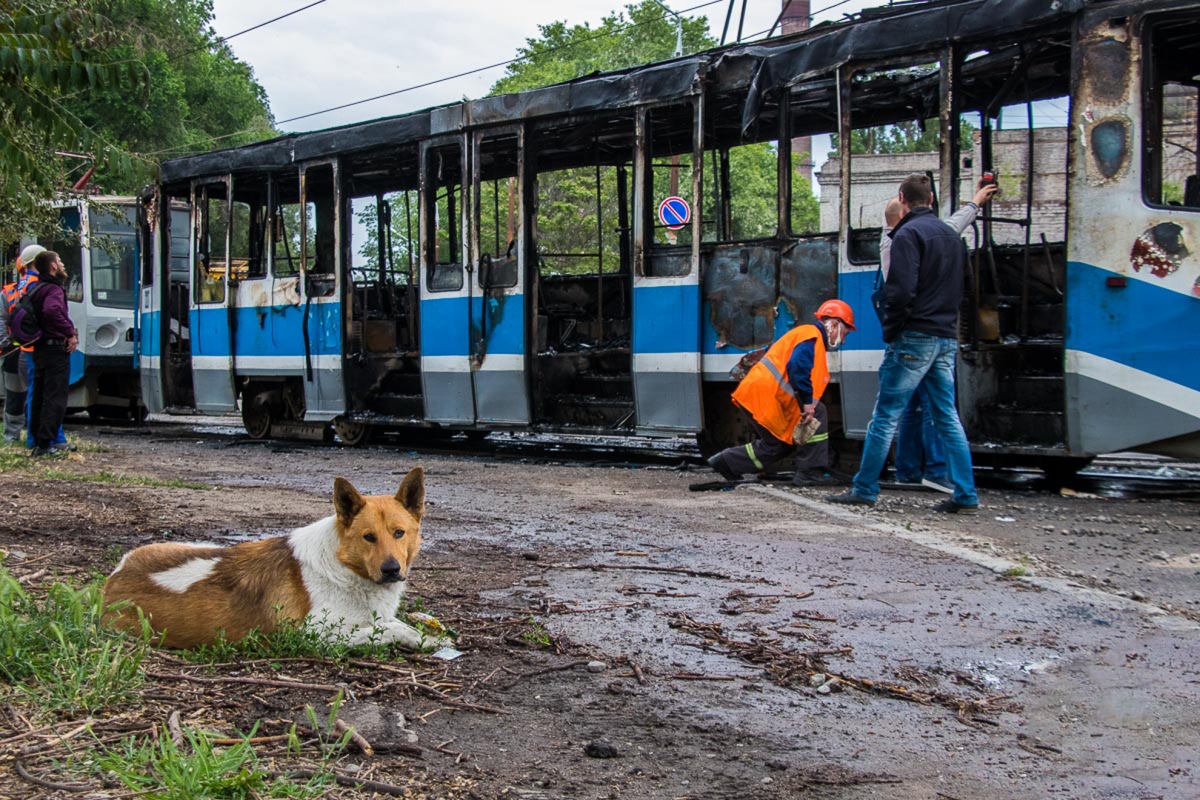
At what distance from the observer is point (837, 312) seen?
9062 millimetres

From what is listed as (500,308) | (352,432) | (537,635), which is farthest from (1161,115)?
(352,432)

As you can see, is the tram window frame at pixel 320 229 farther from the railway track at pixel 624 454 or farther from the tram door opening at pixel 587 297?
the tram door opening at pixel 587 297

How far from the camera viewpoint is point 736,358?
1024cm

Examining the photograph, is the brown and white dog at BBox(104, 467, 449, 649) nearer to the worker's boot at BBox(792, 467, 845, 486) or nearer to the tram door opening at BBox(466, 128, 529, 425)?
the worker's boot at BBox(792, 467, 845, 486)

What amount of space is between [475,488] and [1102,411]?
4667mm

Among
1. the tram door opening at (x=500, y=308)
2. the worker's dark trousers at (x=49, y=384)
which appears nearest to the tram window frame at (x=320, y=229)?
the tram door opening at (x=500, y=308)

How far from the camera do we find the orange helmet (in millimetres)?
9055

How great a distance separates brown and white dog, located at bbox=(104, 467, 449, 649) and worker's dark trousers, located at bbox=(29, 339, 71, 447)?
24.9 ft

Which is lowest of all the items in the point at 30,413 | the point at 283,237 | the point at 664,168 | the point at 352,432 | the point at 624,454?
the point at 624,454

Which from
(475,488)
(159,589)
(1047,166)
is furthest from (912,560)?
(1047,166)

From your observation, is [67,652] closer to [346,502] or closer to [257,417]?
[346,502]

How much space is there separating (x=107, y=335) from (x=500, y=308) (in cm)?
842

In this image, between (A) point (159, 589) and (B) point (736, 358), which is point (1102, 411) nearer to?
(B) point (736, 358)

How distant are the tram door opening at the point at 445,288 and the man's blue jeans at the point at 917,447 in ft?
16.1
